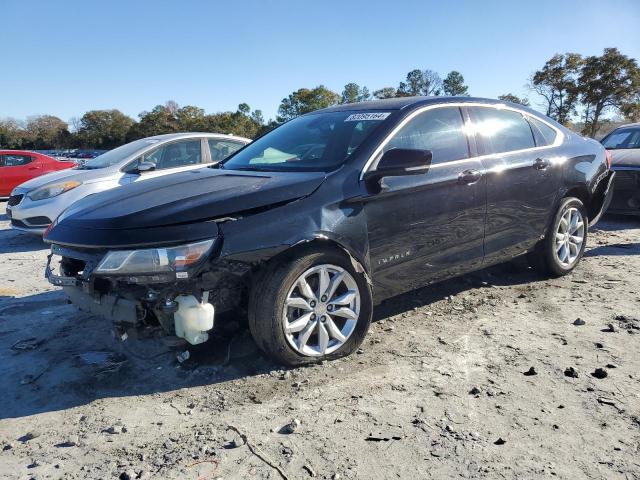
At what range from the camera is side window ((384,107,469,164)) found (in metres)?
3.85

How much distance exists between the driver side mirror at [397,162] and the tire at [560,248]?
214cm

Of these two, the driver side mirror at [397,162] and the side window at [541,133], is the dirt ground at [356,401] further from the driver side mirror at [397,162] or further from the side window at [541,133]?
the side window at [541,133]

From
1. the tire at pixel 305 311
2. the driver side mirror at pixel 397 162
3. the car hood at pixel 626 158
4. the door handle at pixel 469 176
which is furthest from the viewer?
the car hood at pixel 626 158

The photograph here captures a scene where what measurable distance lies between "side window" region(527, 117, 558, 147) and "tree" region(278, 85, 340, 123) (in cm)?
6369

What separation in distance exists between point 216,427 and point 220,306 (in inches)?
27.9

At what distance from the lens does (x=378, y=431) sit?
263 cm

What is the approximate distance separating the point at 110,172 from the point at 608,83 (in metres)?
41.3

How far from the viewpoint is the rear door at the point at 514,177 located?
431 centimetres

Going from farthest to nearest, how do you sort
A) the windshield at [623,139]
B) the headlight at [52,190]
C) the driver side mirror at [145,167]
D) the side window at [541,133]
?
1. the windshield at [623,139]
2. the headlight at [52,190]
3. the driver side mirror at [145,167]
4. the side window at [541,133]

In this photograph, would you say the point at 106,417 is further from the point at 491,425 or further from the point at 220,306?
the point at 491,425

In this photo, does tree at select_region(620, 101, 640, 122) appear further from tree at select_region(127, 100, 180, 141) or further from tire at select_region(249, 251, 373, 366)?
tree at select_region(127, 100, 180, 141)

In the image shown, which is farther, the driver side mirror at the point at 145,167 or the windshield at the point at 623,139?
the windshield at the point at 623,139

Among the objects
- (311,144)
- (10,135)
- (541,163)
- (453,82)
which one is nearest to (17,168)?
(311,144)

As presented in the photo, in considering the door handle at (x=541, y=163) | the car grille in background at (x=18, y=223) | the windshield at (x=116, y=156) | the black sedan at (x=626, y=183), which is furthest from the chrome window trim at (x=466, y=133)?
the car grille in background at (x=18, y=223)
